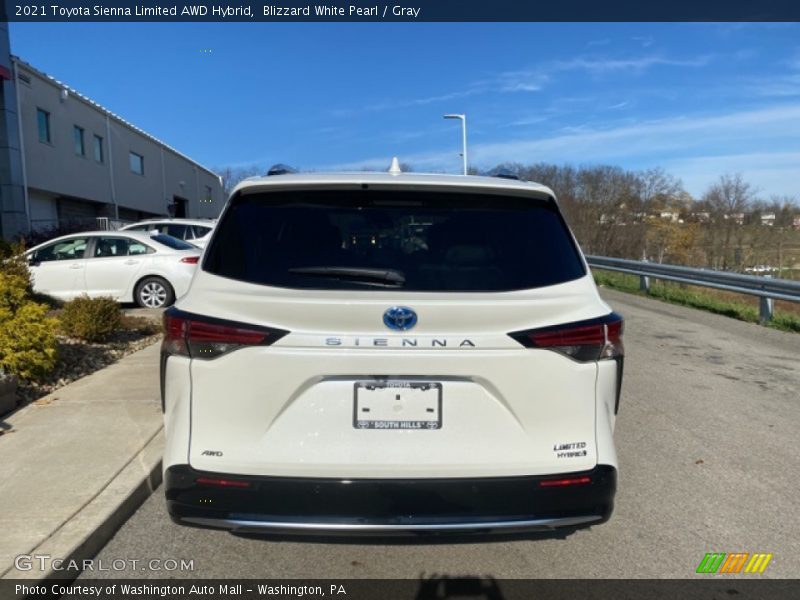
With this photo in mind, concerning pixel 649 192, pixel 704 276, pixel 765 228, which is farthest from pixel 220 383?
pixel 649 192

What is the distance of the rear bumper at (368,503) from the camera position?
2443 millimetres

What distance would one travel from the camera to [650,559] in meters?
3.15

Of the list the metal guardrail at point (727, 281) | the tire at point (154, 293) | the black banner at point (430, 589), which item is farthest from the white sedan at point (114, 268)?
the metal guardrail at point (727, 281)

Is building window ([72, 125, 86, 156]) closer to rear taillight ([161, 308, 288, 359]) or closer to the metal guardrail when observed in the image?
the metal guardrail

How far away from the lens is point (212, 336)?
248cm

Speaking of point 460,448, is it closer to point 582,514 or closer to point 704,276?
point 582,514

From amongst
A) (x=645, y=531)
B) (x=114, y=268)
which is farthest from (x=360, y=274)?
(x=114, y=268)

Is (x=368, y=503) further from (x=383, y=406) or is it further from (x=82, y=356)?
(x=82, y=356)

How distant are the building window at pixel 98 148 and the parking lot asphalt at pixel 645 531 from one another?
1171 inches

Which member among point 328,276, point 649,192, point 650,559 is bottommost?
point 650,559

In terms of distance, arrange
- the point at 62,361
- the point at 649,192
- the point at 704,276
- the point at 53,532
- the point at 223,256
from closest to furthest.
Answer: the point at 223,256, the point at 53,532, the point at 62,361, the point at 704,276, the point at 649,192

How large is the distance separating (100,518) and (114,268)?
8961 millimetres

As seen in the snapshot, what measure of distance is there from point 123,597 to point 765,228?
3757cm

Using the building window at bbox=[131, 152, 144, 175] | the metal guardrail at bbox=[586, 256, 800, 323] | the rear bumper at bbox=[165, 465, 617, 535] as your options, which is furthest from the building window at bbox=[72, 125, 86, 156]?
the rear bumper at bbox=[165, 465, 617, 535]
